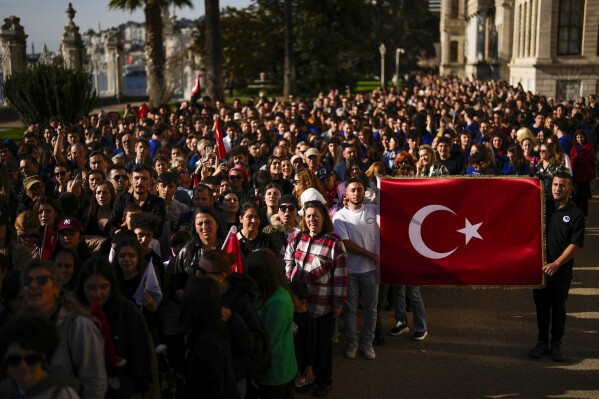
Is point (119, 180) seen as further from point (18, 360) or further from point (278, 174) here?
point (18, 360)

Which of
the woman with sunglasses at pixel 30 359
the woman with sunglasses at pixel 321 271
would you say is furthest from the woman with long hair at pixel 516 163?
the woman with sunglasses at pixel 30 359

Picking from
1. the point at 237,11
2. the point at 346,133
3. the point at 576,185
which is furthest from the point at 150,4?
the point at 576,185

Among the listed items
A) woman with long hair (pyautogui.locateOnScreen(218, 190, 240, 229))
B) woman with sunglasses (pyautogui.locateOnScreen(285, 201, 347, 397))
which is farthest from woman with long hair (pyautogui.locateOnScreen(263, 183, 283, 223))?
woman with sunglasses (pyautogui.locateOnScreen(285, 201, 347, 397))

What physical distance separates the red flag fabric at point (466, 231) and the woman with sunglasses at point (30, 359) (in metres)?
3.93

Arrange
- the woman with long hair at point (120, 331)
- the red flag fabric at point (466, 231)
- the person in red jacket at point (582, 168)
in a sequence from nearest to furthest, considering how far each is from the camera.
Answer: the woman with long hair at point (120, 331) → the red flag fabric at point (466, 231) → the person in red jacket at point (582, 168)

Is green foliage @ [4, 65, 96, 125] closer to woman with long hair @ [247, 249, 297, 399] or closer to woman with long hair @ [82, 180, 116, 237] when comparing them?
woman with long hair @ [82, 180, 116, 237]

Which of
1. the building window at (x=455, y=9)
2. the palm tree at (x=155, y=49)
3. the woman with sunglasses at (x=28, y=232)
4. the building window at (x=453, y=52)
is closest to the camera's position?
the woman with sunglasses at (x=28, y=232)

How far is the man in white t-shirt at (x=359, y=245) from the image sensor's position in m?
7.12

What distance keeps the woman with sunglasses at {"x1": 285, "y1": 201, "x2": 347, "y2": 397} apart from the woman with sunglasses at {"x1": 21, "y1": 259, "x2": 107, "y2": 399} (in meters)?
2.54

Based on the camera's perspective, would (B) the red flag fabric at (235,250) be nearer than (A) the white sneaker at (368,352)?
Yes

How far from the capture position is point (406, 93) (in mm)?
33844

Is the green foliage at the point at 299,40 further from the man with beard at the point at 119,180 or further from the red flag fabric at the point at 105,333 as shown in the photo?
the red flag fabric at the point at 105,333

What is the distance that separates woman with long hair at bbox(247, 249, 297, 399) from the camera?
16.7 ft

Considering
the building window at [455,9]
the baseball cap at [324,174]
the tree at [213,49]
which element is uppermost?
the building window at [455,9]
